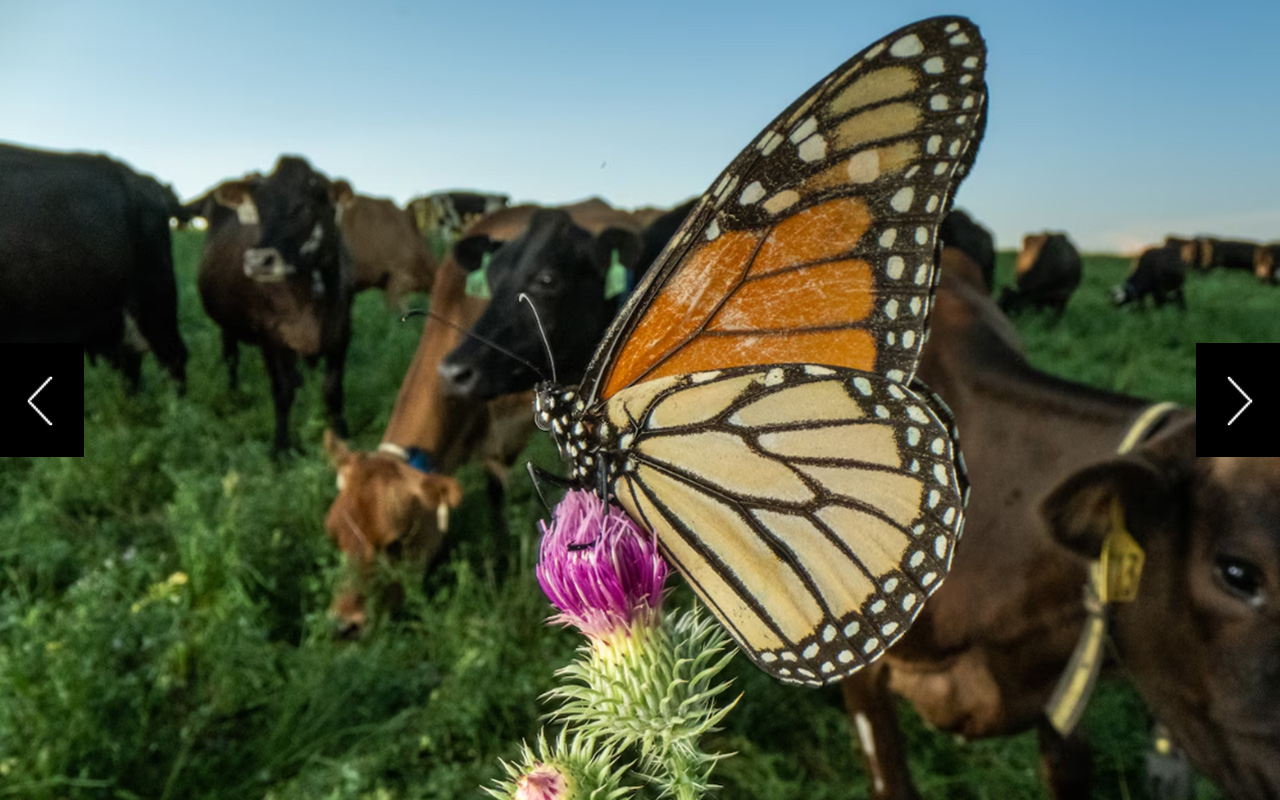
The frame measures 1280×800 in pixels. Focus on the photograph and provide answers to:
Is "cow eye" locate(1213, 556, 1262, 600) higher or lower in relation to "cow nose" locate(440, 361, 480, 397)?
lower

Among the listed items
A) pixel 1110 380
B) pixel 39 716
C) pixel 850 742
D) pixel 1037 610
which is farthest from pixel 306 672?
pixel 1110 380

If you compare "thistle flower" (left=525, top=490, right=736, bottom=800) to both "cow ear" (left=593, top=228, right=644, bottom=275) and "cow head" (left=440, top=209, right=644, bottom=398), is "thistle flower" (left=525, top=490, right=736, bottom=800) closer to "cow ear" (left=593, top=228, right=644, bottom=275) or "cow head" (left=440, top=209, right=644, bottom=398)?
"cow head" (left=440, top=209, right=644, bottom=398)

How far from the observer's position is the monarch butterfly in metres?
0.78

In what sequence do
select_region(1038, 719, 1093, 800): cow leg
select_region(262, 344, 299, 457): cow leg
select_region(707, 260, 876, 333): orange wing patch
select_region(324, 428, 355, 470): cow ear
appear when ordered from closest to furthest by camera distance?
select_region(707, 260, 876, 333): orange wing patch → select_region(1038, 719, 1093, 800): cow leg → select_region(324, 428, 355, 470): cow ear → select_region(262, 344, 299, 457): cow leg

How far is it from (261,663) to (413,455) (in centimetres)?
124

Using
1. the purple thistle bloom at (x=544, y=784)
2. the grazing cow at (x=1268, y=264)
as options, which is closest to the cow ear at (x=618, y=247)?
the purple thistle bloom at (x=544, y=784)

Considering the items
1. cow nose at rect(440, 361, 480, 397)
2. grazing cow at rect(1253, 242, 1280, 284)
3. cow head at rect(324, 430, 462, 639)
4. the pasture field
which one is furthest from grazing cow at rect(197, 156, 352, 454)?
grazing cow at rect(1253, 242, 1280, 284)

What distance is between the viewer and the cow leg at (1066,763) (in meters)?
2.54

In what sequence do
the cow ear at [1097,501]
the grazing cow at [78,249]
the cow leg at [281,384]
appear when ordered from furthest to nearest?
1. the cow leg at [281,384]
2. the grazing cow at [78,249]
3. the cow ear at [1097,501]

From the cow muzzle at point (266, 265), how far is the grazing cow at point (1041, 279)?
7952 mm

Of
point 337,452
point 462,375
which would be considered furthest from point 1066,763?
point 337,452

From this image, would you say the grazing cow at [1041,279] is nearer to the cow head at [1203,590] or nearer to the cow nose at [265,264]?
the cow nose at [265,264]

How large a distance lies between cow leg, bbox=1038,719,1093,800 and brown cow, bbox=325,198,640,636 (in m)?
2.36

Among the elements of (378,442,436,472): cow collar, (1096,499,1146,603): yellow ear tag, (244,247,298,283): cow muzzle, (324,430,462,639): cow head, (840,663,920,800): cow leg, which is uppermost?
(244,247,298,283): cow muzzle
